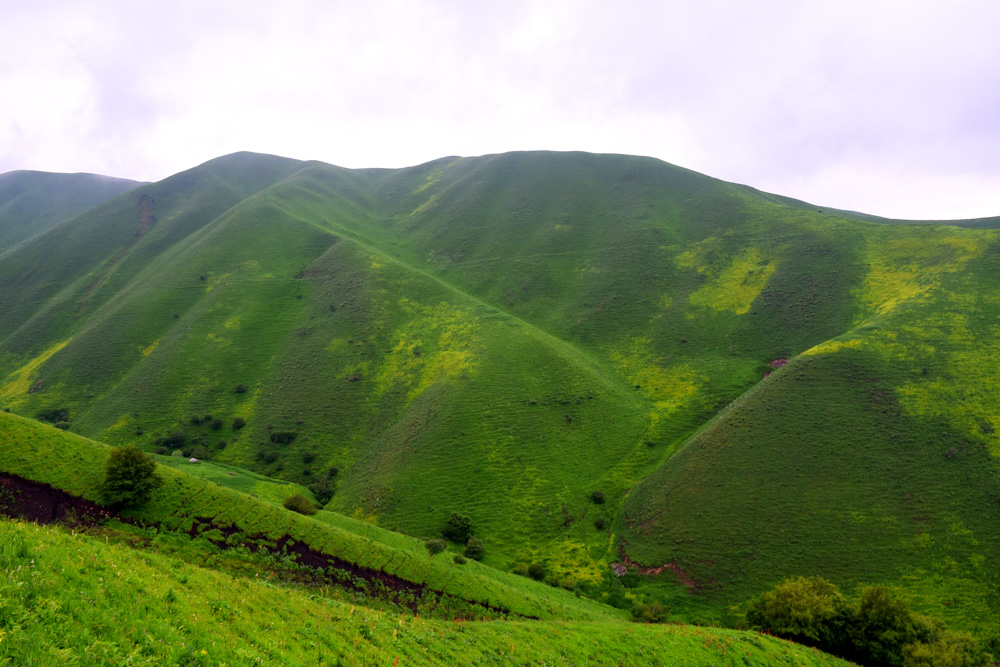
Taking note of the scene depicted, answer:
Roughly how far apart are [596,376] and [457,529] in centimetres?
4126

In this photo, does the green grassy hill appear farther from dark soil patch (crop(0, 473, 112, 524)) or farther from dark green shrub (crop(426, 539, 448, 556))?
dark soil patch (crop(0, 473, 112, 524))

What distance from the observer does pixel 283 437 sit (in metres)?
76.3

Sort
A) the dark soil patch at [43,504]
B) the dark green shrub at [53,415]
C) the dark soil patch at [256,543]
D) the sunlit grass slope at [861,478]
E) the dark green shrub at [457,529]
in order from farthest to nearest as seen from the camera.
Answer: the dark green shrub at [53,415] → the dark green shrub at [457,529] → the sunlit grass slope at [861,478] → the dark soil patch at [256,543] → the dark soil patch at [43,504]

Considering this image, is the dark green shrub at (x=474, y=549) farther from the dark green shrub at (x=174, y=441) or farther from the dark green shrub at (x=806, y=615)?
the dark green shrub at (x=174, y=441)

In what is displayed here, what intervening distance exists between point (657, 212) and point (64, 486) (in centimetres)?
15090

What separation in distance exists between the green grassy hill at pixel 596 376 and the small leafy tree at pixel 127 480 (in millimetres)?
32247

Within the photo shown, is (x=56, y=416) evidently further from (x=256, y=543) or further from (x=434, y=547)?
(x=434, y=547)

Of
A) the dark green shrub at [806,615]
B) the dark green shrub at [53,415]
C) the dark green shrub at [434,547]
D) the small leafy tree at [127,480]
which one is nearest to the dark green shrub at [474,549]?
the dark green shrub at [434,547]

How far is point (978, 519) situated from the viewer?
44.4 meters

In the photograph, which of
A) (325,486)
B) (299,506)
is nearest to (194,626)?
(299,506)

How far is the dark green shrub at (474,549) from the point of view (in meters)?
52.5

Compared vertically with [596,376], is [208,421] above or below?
below

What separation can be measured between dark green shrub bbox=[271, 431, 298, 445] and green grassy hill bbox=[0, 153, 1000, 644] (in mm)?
348

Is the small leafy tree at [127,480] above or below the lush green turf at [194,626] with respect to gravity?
below
